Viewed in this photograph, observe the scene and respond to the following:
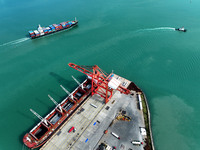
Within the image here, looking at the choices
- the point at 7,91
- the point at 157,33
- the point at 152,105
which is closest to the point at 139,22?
the point at 157,33

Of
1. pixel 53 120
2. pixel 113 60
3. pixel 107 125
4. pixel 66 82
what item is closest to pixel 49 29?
pixel 66 82

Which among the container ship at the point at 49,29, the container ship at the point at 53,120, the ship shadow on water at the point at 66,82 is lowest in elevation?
the container ship at the point at 53,120

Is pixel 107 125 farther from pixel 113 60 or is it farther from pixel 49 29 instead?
pixel 49 29

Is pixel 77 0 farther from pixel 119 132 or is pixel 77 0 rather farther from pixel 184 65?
pixel 119 132

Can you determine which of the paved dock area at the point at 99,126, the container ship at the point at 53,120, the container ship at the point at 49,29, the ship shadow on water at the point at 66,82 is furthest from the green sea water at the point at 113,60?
the paved dock area at the point at 99,126

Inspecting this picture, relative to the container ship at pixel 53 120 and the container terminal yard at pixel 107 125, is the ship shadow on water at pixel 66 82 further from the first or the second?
the container terminal yard at pixel 107 125

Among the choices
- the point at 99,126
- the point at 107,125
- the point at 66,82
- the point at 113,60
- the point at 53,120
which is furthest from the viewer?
the point at 113,60
